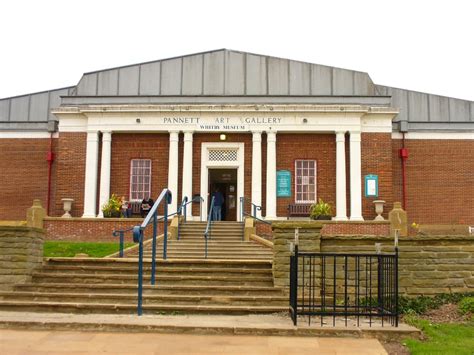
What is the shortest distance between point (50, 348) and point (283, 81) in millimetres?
20298

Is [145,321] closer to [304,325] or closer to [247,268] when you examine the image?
[304,325]

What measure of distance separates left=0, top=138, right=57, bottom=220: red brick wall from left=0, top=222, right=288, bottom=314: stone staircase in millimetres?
15165

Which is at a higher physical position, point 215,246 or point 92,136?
point 92,136

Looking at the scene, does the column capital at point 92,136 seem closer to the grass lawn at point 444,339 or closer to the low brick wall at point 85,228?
the low brick wall at point 85,228

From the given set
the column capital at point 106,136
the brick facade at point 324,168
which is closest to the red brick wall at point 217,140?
the brick facade at point 324,168

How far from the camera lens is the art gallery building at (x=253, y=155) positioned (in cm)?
2292

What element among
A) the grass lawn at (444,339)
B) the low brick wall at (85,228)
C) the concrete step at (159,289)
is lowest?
the grass lawn at (444,339)

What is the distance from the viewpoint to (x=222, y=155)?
77.0ft

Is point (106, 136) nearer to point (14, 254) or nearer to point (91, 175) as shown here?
point (91, 175)

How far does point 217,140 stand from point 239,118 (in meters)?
1.30

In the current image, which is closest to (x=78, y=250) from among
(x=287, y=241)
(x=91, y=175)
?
(x=91, y=175)

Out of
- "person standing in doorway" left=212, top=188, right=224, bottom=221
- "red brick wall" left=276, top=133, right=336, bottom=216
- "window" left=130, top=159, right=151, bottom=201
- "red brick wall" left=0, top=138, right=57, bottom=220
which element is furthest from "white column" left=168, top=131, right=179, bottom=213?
"red brick wall" left=0, top=138, right=57, bottom=220

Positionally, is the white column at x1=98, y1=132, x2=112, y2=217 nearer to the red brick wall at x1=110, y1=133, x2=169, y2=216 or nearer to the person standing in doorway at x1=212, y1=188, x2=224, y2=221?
the red brick wall at x1=110, y1=133, x2=169, y2=216

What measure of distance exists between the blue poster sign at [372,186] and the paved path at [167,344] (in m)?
15.9
